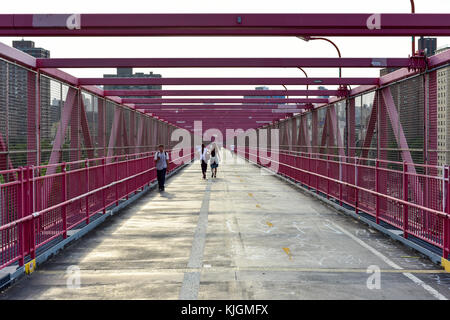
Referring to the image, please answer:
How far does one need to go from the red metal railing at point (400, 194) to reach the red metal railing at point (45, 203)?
641 cm

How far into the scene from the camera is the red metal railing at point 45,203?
721 cm

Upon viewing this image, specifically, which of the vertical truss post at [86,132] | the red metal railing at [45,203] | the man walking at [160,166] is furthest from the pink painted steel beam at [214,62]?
the man walking at [160,166]

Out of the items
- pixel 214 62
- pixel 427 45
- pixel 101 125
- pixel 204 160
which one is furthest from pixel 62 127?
pixel 427 45

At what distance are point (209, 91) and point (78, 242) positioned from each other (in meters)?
13.3

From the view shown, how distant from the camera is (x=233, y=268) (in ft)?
24.8

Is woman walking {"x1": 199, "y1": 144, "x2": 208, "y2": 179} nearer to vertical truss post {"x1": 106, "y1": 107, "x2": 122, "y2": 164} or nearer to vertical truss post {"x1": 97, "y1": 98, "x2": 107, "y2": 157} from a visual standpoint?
vertical truss post {"x1": 106, "y1": 107, "x2": 122, "y2": 164}

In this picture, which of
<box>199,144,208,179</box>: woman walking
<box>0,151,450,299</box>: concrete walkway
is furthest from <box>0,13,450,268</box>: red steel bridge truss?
<box>199,144,208,179</box>: woman walking

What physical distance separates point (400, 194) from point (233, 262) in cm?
447

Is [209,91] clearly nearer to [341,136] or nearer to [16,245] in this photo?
[341,136]

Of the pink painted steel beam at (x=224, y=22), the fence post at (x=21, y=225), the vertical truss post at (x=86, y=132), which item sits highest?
the pink painted steel beam at (x=224, y=22)

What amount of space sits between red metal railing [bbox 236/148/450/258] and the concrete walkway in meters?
0.53

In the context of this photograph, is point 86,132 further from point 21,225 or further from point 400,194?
point 400,194

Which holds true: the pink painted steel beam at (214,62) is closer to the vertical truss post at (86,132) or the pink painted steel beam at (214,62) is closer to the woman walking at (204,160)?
the vertical truss post at (86,132)
